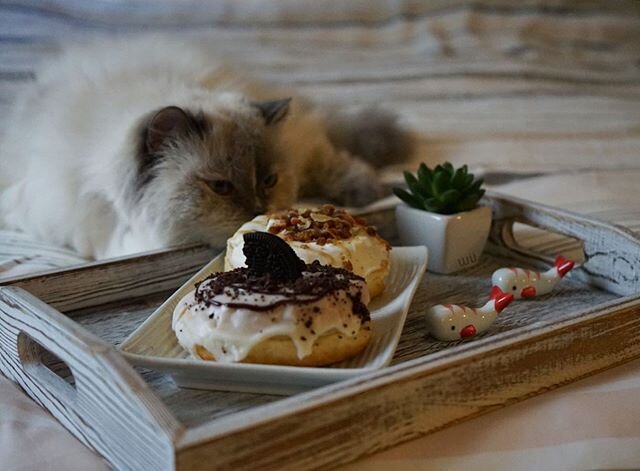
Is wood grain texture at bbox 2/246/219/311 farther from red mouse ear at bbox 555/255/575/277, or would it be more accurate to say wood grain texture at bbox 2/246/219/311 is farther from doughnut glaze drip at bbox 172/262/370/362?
red mouse ear at bbox 555/255/575/277

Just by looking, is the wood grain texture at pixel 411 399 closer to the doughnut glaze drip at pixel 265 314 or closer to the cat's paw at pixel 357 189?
the doughnut glaze drip at pixel 265 314

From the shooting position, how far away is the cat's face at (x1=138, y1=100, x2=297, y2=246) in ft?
4.17

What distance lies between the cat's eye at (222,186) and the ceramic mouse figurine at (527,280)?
506mm

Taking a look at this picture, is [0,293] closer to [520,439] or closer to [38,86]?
[520,439]

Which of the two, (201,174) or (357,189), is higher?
(201,174)

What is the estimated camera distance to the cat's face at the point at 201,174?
50.1 inches

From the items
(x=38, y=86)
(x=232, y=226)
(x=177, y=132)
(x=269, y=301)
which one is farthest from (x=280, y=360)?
(x=38, y=86)

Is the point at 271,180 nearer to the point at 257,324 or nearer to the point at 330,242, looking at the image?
the point at 330,242

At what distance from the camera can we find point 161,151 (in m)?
1.32

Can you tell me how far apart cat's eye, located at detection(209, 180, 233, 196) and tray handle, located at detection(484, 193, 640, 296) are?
47 cm

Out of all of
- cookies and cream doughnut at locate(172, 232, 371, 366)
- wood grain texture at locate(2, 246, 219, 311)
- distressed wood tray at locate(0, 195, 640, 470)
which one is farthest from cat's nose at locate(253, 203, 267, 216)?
cookies and cream doughnut at locate(172, 232, 371, 366)

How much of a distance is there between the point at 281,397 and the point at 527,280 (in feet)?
1.51

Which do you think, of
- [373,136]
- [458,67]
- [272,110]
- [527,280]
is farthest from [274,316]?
[458,67]

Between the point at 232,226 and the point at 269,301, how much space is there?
20.2 inches
